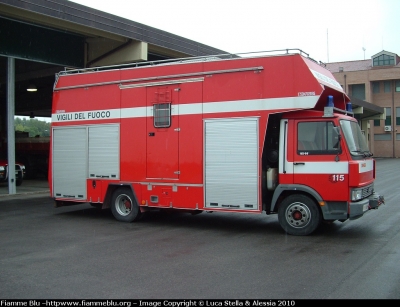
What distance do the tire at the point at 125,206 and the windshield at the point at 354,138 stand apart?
5208mm

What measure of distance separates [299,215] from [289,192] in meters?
0.51

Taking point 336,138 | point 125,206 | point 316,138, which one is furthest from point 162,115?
point 336,138

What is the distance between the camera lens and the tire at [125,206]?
11.2 meters

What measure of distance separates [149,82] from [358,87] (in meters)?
59.7

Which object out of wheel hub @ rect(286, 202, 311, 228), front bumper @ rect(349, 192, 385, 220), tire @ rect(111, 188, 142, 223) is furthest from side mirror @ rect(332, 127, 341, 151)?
tire @ rect(111, 188, 142, 223)

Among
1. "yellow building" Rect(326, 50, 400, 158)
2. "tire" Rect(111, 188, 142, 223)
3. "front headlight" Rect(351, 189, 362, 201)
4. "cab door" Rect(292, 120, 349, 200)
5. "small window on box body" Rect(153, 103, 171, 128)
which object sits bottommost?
"tire" Rect(111, 188, 142, 223)

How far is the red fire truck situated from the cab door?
20 millimetres

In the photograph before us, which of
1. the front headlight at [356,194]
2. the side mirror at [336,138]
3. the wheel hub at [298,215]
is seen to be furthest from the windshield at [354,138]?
the wheel hub at [298,215]

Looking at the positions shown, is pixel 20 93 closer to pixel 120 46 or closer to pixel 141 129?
pixel 120 46

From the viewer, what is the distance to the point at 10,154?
17.3 meters

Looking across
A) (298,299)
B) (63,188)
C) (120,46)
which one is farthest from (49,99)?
(298,299)

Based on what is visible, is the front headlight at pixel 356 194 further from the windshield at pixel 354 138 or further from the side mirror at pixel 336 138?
the side mirror at pixel 336 138

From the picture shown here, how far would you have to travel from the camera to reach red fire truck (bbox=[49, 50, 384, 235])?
905 centimetres

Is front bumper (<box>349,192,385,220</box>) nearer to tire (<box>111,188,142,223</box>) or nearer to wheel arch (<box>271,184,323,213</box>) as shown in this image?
wheel arch (<box>271,184,323,213</box>)
